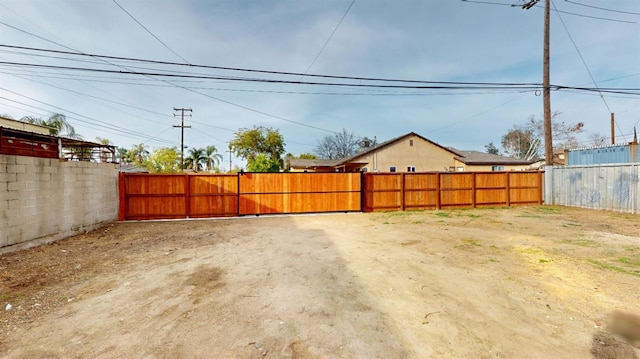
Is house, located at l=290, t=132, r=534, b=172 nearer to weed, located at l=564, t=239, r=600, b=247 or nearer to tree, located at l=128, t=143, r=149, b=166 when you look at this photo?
weed, located at l=564, t=239, r=600, b=247

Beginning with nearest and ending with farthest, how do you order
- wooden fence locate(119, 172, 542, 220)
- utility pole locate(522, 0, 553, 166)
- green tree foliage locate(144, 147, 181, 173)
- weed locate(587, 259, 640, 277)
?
weed locate(587, 259, 640, 277), wooden fence locate(119, 172, 542, 220), utility pole locate(522, 0, 553, 166), green tree foliage locate(144, 147, 181, 173)

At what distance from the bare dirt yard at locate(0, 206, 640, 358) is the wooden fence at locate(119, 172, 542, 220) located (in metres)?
3.29

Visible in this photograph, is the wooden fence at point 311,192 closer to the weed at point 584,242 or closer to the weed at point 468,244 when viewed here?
the weed at point 468,244

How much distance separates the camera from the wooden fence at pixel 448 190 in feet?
38.7

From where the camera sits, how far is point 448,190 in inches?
482

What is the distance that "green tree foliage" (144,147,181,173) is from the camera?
118 ft

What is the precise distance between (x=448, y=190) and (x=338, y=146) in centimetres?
3649

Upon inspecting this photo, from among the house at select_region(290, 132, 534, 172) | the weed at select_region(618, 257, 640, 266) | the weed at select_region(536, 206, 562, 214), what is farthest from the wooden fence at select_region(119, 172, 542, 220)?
the house at select_region(290, 132, 534, 172)

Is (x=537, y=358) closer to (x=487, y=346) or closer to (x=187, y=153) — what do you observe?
(x=487, y=346)

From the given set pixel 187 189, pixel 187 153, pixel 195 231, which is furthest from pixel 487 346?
pixel 187 153

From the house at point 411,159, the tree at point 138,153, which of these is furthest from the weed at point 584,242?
the tree at point 138,153

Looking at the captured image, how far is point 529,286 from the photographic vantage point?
376 cm

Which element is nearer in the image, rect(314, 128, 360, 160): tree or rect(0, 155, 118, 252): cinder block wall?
rect(0, 155, 118, 252): cinder block wall

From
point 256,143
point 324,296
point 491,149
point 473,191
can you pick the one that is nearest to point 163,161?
point 256,143
